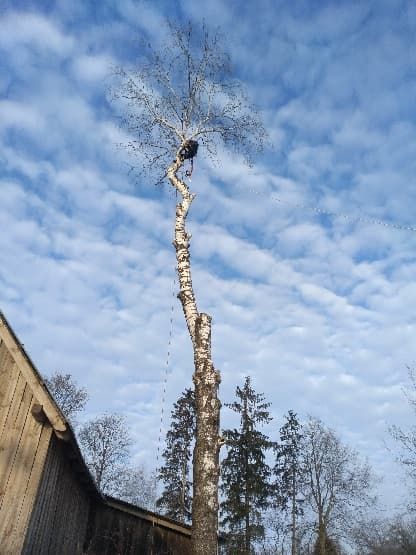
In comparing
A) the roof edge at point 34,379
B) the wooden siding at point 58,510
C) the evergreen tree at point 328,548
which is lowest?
the wooden siding at point 58,510

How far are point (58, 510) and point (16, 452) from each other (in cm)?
261

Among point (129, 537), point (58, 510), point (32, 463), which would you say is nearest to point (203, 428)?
point (32, 463)

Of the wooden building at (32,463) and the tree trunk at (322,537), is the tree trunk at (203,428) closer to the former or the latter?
the wooden building at (32,463)

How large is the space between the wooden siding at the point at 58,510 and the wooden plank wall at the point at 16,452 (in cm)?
44

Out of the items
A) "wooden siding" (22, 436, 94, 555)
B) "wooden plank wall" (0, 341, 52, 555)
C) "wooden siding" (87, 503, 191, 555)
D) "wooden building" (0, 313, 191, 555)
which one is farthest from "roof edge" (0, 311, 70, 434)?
"wooden siding" (87, 503, 191, 555)

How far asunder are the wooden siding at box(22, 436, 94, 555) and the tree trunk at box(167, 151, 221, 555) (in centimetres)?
343

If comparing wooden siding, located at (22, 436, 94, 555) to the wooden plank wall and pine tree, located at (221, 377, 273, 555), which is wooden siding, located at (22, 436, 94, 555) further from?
pine tree, located at (221, 377, 273, 555)

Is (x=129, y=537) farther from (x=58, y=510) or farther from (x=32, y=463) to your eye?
(x=32, y=463)

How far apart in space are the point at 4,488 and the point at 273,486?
25.4 metres

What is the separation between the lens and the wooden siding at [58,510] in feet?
28.3

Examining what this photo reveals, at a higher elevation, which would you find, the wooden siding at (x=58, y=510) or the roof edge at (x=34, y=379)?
the roof edge at (x=34, y=379)

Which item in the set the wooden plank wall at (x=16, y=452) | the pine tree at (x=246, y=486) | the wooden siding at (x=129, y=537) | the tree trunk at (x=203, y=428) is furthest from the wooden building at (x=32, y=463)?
the pine tree at (x=246, y=486)

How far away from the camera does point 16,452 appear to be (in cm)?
820

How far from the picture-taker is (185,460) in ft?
112
